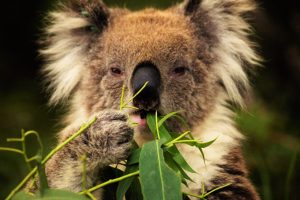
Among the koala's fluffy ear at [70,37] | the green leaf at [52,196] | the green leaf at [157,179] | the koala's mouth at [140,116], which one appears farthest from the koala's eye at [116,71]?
the green leaf at [52,196]

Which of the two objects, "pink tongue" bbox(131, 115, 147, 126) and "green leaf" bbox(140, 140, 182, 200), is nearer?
"green leaf" bbox(140, 140, 182, 200)

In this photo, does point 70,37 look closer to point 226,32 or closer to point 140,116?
point 226,32

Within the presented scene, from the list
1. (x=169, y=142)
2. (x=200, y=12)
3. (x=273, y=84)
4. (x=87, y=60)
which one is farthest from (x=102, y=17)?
(x=273, y=84)

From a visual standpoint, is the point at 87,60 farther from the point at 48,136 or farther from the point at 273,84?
the point at 273,84

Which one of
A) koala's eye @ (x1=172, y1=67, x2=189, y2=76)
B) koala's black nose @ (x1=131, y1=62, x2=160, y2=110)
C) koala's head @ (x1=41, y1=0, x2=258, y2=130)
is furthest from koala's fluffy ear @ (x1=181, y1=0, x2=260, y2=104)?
koala's black nose @ (x1=131, y1=62, x2=160, y2=110)

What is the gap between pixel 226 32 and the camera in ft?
12.8

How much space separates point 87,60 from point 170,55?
2.15ft

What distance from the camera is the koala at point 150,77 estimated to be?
2.63 m

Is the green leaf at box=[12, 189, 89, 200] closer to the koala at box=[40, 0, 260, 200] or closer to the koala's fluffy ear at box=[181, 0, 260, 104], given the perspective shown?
A: the koala at box=[40, 0, 260, 200]

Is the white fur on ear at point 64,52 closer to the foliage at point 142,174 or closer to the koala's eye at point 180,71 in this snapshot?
the koala's eye at point 180,71

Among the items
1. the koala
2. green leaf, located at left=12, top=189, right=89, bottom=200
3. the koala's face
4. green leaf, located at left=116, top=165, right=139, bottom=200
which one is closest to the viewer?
green leaf, located at left=12, top=189, right=89, bottom=200

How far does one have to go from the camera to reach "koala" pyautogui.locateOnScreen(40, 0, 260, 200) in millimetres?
2633

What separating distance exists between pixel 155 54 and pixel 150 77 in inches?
10.7

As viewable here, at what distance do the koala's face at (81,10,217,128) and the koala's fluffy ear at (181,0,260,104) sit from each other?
11 centimetres
